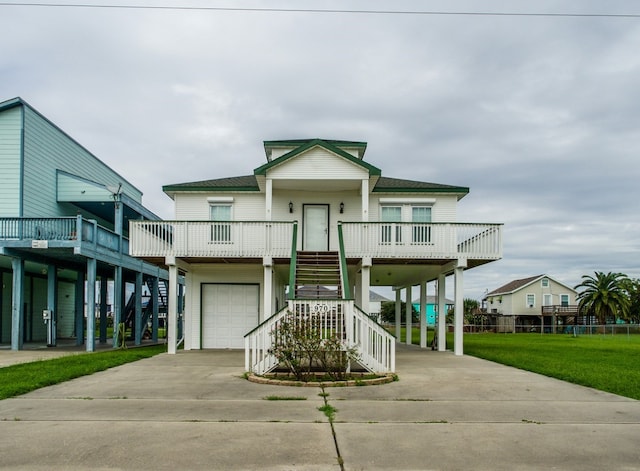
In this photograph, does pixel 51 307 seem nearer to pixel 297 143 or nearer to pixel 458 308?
pixel 297 143

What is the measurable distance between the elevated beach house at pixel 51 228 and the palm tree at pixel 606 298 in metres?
49.6

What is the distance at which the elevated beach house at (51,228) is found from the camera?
1945cm

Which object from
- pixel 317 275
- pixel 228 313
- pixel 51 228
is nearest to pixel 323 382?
pixel 317 275

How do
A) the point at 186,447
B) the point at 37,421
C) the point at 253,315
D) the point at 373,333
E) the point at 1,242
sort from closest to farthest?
the point at 186,447 < the point at 37,421 < the point at 373,333 < the point at 1,242 < the point at 253,315

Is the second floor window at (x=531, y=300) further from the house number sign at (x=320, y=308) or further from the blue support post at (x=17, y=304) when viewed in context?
the house number sign at (x=320, y=308)

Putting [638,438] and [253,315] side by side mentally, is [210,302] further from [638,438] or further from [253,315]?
[638,438]

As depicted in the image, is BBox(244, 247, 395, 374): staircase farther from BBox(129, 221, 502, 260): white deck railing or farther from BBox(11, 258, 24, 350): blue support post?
BBox(11, 258, 24, 350): blue support post

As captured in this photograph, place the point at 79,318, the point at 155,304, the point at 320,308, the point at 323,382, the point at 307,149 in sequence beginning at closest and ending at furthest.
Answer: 1. the point at 323,382
2. the point at 320,308
3. the point at 307,149
4. the point at 79,318
5. the point at 155,304

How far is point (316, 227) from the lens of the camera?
68.7ft

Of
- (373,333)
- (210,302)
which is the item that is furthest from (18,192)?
(373,333)

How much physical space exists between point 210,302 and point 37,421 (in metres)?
13.9

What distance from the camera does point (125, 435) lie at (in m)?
6.45

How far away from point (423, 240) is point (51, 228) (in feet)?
41.3

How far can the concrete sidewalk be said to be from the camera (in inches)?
217
